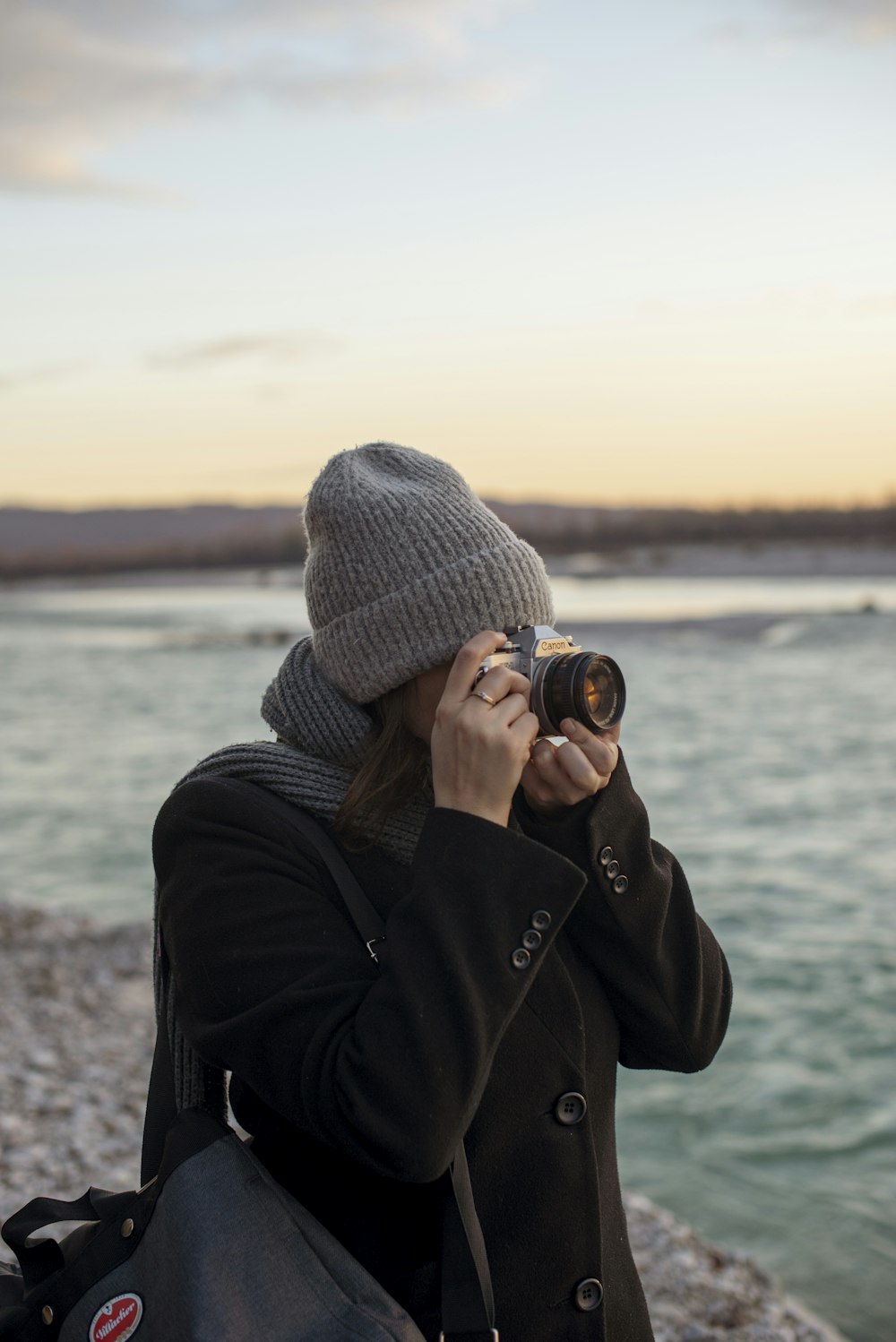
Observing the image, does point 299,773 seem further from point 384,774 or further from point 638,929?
point 638,929

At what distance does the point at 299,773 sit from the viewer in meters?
1.58

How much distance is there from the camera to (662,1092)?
216 inches

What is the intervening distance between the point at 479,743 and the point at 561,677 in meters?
0.14

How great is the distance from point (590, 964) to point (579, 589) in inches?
1756

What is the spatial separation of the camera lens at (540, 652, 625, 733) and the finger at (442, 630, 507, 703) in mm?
87

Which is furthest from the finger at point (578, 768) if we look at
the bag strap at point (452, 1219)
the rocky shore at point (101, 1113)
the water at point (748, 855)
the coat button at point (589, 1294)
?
the water at point (748, 855)

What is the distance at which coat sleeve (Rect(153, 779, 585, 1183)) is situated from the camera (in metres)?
1.32

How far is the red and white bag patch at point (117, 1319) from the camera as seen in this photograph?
52.1 inches

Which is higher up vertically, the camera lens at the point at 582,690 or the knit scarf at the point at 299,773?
the camera lens at the point at 582,690

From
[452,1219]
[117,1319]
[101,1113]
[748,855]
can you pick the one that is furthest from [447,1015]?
[748,855]

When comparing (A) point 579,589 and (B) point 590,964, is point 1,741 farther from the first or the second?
(A) point 579,589

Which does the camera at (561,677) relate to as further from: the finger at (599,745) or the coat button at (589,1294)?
the coat button at (589,1294)

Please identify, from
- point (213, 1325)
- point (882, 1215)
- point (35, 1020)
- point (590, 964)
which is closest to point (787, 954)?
point (882, 1215)

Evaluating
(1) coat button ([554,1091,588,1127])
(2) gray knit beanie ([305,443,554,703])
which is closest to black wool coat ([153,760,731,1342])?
(1) coat button ([554,1091,588,1127])
